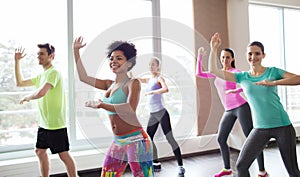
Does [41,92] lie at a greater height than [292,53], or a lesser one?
lesser

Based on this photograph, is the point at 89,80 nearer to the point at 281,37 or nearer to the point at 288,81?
the point at 288,81

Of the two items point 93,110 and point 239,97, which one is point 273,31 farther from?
point 93,110

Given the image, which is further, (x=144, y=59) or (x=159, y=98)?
(x=159, y=98)

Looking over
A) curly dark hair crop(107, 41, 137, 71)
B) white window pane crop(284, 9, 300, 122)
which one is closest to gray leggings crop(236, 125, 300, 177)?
curly dark hair crop(107, 41, 137, 71)

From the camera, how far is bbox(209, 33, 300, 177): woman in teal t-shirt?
1.83 meters

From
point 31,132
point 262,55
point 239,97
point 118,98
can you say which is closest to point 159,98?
point 239,97

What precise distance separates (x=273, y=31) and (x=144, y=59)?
4.01 m

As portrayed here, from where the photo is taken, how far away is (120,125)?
145cm

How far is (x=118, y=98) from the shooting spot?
1431 mm

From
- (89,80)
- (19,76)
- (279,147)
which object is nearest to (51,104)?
(19,76)

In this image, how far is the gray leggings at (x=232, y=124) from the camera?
2.54m

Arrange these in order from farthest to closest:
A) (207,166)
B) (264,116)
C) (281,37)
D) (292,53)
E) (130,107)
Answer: (292,53)
(281,37)
(207,166)
(264,116)
(130,107)

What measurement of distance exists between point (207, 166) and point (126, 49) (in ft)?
7.09

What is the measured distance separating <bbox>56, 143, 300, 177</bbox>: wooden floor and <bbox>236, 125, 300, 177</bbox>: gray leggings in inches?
37.5
